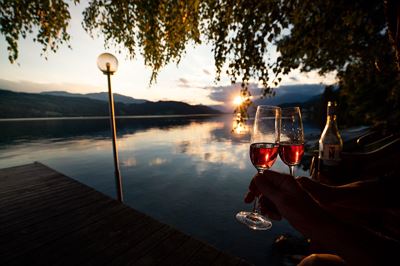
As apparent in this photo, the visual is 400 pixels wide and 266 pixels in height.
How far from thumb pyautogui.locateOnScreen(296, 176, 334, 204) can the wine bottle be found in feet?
2.11

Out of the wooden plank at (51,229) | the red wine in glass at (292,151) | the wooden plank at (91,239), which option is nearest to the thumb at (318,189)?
the red wine in glass at (292,151)

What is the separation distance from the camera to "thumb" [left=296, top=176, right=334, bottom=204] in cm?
108

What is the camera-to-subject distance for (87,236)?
3463mm


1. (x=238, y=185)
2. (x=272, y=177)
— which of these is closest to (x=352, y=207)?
(x=272, y=177)

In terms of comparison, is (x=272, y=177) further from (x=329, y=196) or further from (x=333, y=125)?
(x=333, y=125)

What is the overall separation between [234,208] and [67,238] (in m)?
8.04

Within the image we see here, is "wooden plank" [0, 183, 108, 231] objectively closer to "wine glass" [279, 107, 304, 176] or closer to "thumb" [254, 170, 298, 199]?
"wine glass" [279, 107, 304, 176]

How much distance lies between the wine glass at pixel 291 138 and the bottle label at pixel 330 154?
46cm

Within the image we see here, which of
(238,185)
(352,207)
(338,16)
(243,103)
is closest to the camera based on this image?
(352,207)

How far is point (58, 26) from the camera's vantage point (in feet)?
12.4

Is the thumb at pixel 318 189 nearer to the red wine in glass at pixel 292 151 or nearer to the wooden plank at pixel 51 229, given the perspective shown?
the red wine in glass at pixel 292 151

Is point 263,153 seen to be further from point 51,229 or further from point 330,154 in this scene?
point 51,229

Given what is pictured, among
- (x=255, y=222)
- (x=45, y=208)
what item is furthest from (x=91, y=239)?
(x=255, y=222)

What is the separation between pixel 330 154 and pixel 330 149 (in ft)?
0.14
